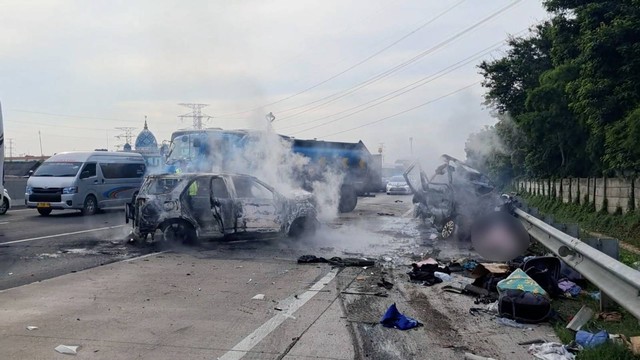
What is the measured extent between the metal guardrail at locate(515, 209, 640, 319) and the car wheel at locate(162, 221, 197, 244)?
7.33 meters

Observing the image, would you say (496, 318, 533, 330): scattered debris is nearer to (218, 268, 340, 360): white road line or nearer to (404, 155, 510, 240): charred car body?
(218, 268, 340, 360): white road line

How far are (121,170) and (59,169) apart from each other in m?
2.56

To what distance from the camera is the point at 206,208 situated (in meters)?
12.4

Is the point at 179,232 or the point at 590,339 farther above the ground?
the point at 179,232

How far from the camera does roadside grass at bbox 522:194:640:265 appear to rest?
1334 centimetres

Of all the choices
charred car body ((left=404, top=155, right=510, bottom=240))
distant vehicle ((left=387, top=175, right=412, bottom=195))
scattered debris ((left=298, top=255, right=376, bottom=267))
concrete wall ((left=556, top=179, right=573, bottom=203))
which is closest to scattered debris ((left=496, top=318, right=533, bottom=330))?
scattered debris ((left=298, top=255, right=376, bottom=267))

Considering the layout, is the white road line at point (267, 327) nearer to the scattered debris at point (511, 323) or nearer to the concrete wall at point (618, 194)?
the scattered debris at point (511, 323)

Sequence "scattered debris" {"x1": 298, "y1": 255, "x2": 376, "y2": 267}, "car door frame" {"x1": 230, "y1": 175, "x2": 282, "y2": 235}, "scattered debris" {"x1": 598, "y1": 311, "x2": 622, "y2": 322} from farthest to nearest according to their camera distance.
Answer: "car door frame" {"x1": 230, "y1": 175, "x2": 282, "y2": 235} < "scattered debris" {"x1": 298, "y1": 255, "x2": 376, "y2": 267} < "scattered debris" {"x1": 598, "y1": 311, "x2": 622, "y2": 322}

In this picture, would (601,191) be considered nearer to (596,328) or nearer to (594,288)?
(594,288)

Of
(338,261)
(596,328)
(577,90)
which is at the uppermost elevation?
(577,90)

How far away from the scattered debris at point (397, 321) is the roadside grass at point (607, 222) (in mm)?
5915

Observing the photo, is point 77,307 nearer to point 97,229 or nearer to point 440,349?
point 440,349

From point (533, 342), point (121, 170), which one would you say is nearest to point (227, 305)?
point (533, 342)

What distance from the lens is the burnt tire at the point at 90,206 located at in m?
21.2
